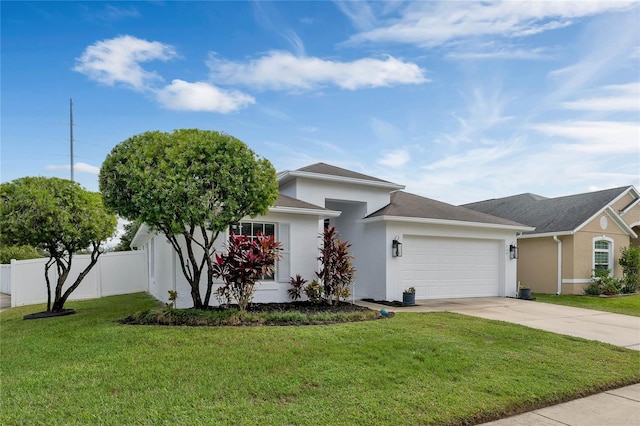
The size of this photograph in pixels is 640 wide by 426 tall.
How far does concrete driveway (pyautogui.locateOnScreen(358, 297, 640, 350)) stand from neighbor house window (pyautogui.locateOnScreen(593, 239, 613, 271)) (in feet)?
20.5

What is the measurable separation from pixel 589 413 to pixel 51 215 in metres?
11.3

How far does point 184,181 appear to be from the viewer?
26.7 ft

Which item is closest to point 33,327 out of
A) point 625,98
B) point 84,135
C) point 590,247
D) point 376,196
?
point 376,196

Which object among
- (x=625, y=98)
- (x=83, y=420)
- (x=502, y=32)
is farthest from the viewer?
(x=625, y=98)

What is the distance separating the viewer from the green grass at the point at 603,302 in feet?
41.4

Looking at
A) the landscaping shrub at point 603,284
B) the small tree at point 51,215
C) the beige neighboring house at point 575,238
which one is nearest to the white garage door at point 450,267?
the beige neighboring house at point 575,238

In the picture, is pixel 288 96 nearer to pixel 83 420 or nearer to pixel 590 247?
pixel 83 420

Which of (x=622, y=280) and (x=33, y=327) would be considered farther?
(x=622, y=280)

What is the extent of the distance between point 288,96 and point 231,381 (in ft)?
33.6

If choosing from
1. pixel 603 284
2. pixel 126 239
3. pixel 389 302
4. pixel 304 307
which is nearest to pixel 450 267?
pixel 389 302

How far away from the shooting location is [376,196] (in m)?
14.5

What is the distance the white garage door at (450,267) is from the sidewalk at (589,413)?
814 centimetres

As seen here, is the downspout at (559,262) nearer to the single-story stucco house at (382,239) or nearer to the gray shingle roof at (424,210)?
the single-story stucco house at (382,239)

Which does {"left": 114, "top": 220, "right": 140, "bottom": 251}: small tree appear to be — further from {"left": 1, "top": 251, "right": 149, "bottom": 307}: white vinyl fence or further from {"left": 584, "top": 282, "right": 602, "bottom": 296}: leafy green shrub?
{"left": 584, "top": 282, "right": 602, "bottom": 296}: leafy green shrub
